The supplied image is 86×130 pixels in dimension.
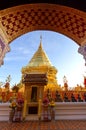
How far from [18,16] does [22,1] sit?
1.45 ft

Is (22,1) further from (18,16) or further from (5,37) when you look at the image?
(5,37)

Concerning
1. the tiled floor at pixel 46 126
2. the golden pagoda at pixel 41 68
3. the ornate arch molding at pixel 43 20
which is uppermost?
the golden pagoda at pixel 41 68

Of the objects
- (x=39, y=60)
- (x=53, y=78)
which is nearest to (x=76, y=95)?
(x=53, y=78)

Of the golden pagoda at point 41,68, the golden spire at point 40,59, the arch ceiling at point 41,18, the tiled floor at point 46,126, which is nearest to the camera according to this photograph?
the arch ceiling at point 41,18

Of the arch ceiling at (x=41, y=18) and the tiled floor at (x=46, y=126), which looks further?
the tiled floor at (x=46, y=126)

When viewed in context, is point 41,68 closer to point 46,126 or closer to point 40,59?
point 40,59

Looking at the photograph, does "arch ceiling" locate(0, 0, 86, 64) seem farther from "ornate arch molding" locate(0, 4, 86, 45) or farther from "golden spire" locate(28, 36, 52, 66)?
"golden spire" locate(28, 36, 52, 66)

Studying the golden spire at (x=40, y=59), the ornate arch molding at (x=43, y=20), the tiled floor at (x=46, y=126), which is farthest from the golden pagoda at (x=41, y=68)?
the ornate arch molding at (x=43, y=20)

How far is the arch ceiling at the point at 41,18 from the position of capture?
3.97 metres

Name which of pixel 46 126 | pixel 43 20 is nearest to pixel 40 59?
pixel 43 20

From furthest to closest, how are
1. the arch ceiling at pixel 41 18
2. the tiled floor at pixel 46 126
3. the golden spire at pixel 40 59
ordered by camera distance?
the golden spire at pixel 40 59 < the tiled floor at pixel 46 126 < the arch ceiling at pixel 41 18

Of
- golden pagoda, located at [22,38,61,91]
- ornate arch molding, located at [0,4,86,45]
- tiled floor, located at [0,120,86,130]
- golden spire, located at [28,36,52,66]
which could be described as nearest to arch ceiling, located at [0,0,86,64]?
ornate arch molding, located at [0,4,86,45]

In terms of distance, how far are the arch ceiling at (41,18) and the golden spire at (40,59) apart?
12.5 meters

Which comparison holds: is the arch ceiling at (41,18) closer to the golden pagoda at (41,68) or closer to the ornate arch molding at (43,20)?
the ornate arch molding at (43,20)
